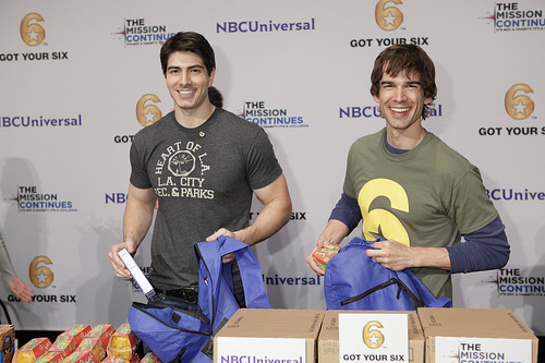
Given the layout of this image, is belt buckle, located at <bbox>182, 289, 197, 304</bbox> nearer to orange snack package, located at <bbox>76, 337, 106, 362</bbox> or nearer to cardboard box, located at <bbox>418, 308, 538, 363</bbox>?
orange snack package, located at <bbox>76, 337, 106, 362</bbox>

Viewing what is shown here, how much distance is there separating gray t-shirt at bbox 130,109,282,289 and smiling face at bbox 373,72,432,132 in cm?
52

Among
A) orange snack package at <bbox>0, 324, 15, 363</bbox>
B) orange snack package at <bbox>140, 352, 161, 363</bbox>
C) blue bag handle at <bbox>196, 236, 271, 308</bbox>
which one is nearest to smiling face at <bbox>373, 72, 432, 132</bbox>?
blue bag handle at <bbox>196, 236, 271, 308</bbox>

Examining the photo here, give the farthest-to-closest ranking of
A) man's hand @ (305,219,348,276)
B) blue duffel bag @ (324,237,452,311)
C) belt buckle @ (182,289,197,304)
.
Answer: man's hand @ (305,219,348,276), belt buckle @ (182,289,197,304), blue duffel bag @ (324,237,452,311)

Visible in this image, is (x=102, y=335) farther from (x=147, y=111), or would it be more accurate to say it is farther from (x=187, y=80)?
(x=147, y=111)

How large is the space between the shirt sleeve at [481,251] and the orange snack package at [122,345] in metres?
1.03

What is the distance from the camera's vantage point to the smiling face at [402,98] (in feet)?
6.07

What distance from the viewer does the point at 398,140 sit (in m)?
1.90

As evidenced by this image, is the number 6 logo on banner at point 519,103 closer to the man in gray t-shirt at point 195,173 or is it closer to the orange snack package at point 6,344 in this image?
the man in gray t-shirt at point 195,173

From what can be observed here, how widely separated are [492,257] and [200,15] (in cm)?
259

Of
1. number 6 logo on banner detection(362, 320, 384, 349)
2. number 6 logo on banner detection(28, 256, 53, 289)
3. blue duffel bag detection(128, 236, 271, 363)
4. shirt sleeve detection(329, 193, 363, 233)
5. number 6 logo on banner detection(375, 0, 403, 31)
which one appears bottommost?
number 6 logo on banner detection(28, 256, 53, 289)

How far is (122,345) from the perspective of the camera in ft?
5.23

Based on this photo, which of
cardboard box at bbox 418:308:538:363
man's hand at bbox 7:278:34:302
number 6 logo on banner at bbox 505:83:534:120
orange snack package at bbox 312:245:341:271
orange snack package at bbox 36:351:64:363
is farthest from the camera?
man's hand at bbox 7:278:34:302

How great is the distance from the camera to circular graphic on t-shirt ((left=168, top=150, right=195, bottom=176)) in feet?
6.78

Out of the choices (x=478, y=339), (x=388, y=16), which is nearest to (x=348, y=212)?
(x=478, y=339)
